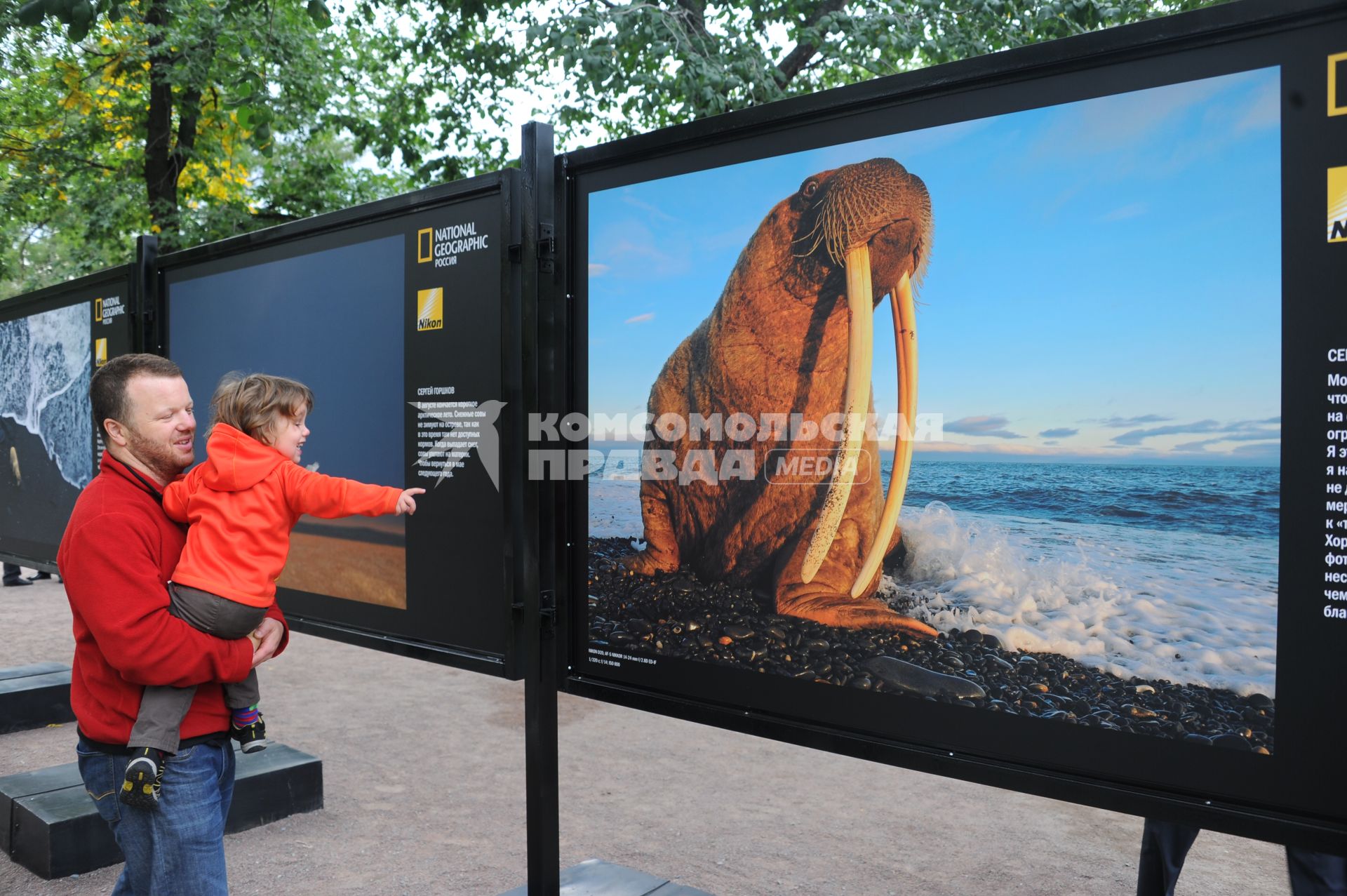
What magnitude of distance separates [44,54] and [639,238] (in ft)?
44.0

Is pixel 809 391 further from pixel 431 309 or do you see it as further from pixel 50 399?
pixel 50 399

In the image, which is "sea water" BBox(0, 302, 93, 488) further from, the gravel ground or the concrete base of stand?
the concrete base of stand

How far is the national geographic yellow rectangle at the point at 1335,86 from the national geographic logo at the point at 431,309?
109 inches

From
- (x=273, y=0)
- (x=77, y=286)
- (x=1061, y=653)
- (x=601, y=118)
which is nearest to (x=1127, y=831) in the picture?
(x=1061, y=653)

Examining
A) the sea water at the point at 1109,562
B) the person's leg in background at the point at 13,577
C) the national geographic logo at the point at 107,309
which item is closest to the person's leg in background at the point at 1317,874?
the sea water at the point at 1109,562

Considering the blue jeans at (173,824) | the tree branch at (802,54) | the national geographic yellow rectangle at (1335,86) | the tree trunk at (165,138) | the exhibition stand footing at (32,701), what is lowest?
the exhibition stand footing at (32,701)

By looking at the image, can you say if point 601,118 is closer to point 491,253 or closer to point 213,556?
point 491,253

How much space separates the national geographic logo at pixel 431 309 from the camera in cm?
374

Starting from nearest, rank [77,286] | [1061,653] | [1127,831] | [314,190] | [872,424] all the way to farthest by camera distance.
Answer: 1. [1061,653]
2. [872,424]
3. [1127,831]
4. [77,286]
5. [314,190]

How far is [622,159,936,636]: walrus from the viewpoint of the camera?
8.64 feet

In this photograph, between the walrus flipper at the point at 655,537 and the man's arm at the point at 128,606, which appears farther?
the walrus flipper at the point at 655,537

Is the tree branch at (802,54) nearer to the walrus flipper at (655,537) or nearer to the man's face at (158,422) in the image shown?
the walrus flipper at (655,537)

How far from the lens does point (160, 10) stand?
11.7 meters

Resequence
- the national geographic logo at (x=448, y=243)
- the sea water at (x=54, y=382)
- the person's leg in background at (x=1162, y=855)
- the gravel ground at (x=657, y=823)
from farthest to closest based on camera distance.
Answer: the sea water at (x=54, y=382)
the gravel ground at (x=657, y=823)
the national geographic logo at (x=448, y=243)
the person's leg in background at (x=1162, y=855)
